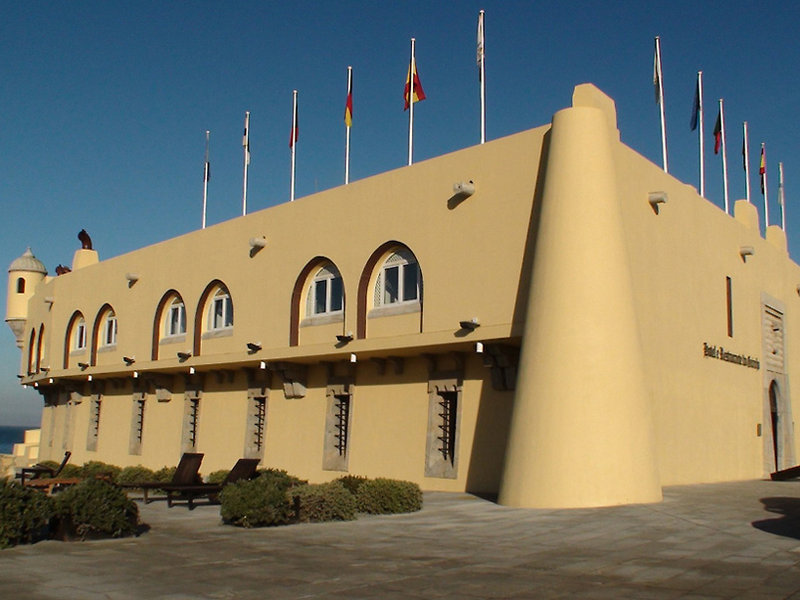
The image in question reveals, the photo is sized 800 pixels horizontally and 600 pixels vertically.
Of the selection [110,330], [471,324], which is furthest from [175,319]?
[471,324]

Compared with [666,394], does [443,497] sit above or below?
below

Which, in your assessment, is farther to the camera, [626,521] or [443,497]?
[443,497]

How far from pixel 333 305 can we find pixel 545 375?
850 cm

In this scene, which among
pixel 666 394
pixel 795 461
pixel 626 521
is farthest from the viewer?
pixel 795 461

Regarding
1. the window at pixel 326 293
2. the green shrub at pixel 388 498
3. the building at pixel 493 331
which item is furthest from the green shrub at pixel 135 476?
the green shrub at pixel 388 498

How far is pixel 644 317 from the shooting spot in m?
17.1

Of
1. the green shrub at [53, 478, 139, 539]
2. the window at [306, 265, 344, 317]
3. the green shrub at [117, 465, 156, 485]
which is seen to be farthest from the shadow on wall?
the green shrub at [117, 465, 156, 485]

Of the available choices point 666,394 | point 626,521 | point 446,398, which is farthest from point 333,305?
point 626,521

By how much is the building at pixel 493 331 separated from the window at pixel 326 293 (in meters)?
0.05

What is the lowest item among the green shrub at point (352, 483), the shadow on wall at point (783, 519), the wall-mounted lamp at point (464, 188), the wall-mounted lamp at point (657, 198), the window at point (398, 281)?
the shadow on wall at point (783, 519)

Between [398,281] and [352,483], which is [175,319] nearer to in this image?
[398,281]

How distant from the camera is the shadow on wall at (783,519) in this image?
1120 cm

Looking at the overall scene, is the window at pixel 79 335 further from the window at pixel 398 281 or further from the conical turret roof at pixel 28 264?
the window at pixel 398 281

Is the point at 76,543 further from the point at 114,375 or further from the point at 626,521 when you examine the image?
the point at 114,375
